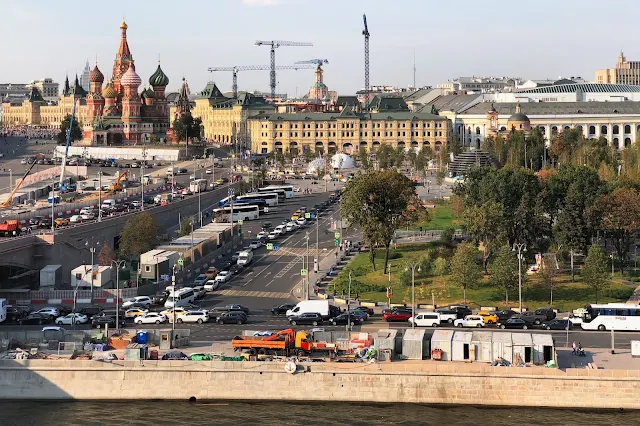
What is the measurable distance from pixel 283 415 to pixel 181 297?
1755 cm

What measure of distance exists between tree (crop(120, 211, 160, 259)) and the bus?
28.1 m

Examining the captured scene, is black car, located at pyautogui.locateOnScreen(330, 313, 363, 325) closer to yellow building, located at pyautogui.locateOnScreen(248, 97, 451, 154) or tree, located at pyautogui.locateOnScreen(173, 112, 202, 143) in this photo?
tree, located at pyautogui.locateOnScreen(173, 112, 202, 143)

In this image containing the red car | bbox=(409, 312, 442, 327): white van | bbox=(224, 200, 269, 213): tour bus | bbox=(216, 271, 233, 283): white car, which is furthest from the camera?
bbox=(224, 200, 269, 213): tour bus

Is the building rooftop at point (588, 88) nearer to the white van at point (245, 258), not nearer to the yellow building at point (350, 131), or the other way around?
the yellow building at point (350, 131)

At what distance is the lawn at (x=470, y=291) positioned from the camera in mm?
57656

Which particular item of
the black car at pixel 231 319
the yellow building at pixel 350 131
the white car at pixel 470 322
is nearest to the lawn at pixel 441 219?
the white car at pixel 470 322

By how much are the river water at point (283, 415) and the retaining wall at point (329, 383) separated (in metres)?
0.37

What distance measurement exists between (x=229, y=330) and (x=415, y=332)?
9.70 m

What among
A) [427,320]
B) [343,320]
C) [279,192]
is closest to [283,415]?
[343,320]

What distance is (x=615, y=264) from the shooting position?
217 ft

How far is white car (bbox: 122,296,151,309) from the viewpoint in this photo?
57406 mm

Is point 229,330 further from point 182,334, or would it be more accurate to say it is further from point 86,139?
point 86,139

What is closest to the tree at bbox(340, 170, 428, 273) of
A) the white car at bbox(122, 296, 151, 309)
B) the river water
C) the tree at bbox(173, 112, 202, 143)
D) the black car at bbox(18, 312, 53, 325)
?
the white car at bbox(122, 296, 151, 309)

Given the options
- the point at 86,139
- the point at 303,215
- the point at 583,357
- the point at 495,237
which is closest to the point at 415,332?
the point at 583,357
